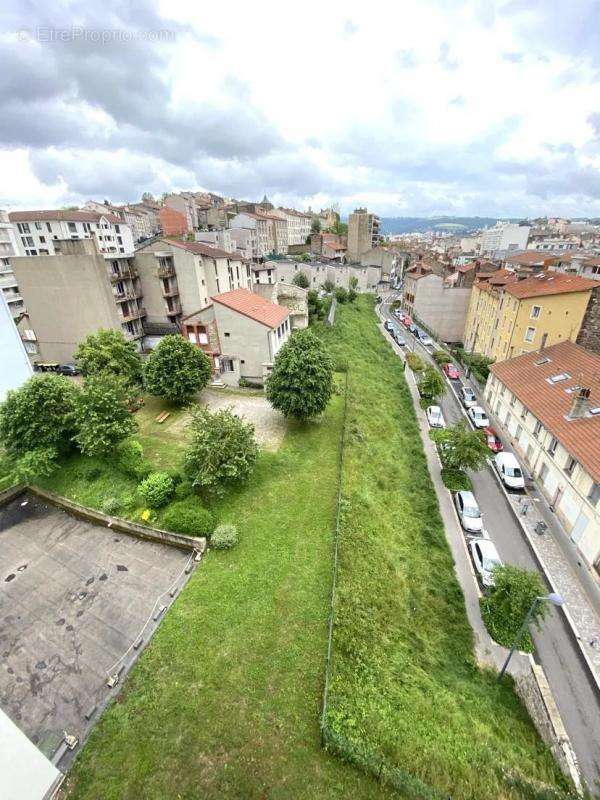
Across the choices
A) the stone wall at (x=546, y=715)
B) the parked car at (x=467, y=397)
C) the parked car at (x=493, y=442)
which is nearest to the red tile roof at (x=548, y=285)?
the parked car at (x=467, y=397)

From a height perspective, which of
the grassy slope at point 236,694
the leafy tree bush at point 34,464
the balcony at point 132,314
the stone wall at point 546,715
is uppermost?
the balcony at point 132,314

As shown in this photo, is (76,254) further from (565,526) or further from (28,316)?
(565,526)

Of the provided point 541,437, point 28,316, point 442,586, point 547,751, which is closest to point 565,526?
point 541,437

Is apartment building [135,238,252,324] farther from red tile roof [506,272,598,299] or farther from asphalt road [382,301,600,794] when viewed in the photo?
asphalt road [382,301,600,794]

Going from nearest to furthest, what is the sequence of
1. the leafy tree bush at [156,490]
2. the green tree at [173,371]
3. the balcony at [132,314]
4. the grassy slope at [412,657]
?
the grassy slope at [412,657], the leafy tree bush at [156,490], the green tree at [173,371], the balcony at [132,314]

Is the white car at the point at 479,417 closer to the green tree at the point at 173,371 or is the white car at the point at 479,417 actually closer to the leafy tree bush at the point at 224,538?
the leafy tree bush at the point at 224,538

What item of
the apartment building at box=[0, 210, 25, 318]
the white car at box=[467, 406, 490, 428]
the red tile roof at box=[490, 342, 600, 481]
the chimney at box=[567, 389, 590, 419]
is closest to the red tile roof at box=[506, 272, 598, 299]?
the red tile roof at box=[490, 342, 600, 481]

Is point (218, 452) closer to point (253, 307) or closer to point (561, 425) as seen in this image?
point (253, 307)
